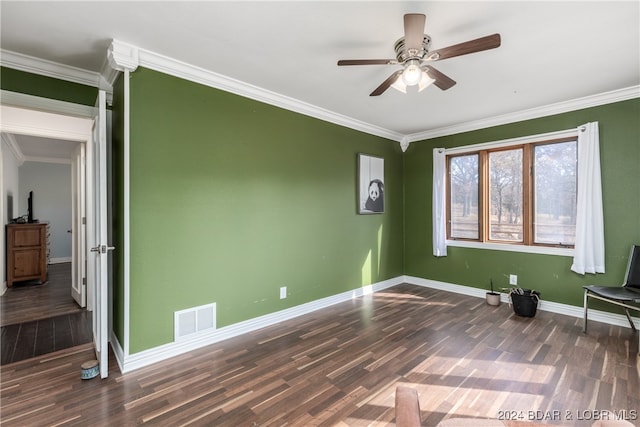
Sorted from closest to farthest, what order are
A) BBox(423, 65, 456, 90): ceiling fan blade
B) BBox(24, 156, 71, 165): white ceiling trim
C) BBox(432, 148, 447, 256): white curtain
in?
BBox(423, 65, 456, 90): ceiling fan blade, BBox(432, 148, 447, 256): white curtain, BBox(24, 156, 71, 165): white ceiling trim

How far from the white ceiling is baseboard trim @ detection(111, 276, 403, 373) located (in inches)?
97.4

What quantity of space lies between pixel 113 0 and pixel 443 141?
4350mm

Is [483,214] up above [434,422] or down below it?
above

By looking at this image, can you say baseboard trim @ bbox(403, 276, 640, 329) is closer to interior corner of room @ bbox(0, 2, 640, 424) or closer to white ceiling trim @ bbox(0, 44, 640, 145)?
interior corner of room @ bbox(0, 2, 640, 424)

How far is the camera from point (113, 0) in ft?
6.02

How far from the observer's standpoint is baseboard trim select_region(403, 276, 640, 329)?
326 cm

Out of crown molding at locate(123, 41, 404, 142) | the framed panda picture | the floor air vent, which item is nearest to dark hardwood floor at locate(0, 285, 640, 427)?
the floor air vent

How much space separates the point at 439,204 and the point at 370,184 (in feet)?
3.73

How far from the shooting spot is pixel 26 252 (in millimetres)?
4977

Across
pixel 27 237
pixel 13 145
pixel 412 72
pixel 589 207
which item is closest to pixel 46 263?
pixel 27 237

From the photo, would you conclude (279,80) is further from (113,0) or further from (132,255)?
(132,255)

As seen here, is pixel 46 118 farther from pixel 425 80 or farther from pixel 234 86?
pixel 425 80

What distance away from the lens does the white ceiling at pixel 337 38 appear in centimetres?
190

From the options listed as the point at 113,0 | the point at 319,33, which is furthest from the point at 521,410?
the point at 113,0
